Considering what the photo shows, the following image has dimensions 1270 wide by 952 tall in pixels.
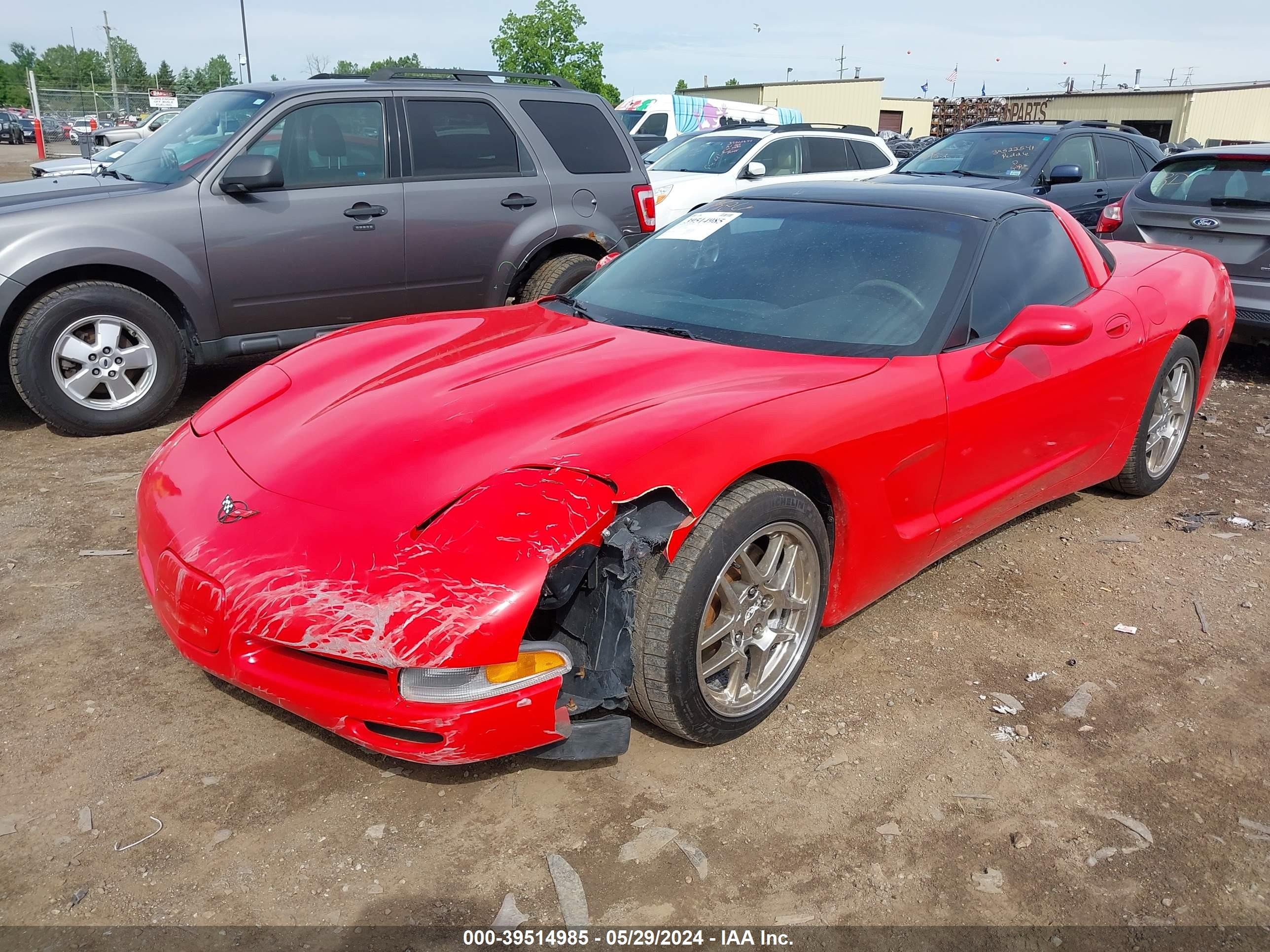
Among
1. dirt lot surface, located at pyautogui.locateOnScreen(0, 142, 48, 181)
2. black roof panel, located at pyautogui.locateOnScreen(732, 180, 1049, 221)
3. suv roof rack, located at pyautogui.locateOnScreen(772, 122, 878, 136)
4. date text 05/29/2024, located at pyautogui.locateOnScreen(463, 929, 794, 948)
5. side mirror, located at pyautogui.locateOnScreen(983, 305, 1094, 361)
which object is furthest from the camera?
dirt lot surface, located at pyautogui.locateOnScreen(0, 142, 48, 181)

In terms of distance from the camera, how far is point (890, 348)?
3.15 m

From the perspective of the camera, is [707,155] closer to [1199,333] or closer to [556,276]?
[556,276]

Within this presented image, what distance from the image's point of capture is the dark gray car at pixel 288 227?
16.8 feet

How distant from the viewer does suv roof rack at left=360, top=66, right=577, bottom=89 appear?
6.26 m

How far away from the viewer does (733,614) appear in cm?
269

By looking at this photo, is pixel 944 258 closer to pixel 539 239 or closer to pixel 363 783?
pixel 363 783

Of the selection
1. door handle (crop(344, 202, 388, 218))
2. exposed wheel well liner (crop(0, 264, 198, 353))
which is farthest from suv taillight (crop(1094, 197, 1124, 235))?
exposed wheel well liner (crop(0, 264, 198, 353))

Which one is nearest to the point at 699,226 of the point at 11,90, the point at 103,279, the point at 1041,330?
the point at 1041,330

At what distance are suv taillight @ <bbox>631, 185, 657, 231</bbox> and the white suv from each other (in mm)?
3067

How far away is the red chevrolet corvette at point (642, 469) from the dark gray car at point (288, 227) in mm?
2190

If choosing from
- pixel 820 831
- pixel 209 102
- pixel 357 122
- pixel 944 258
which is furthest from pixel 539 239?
pixel 820 831

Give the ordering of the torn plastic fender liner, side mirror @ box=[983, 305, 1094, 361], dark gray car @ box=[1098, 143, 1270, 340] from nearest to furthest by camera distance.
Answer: the torn plastic fender liner < side mirror @ box=[983, 305, 1094, 361] < dark gray car @ box=[1098, 143, 1270, 340]

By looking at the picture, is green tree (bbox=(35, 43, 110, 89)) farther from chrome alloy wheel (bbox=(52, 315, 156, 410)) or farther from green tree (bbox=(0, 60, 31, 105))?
chrome alloy wheel (bbox=(52, 315, 156, 410))

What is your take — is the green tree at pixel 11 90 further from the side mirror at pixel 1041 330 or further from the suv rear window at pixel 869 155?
the side mirror at pixel 1041 330
